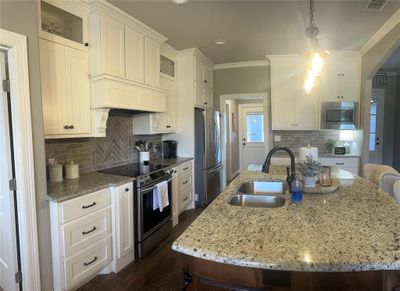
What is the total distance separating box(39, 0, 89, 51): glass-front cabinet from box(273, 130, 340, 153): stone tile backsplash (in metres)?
3.58

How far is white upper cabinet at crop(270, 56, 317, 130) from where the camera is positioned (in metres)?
4.39

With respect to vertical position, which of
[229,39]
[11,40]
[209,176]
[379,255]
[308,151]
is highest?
[229,39]

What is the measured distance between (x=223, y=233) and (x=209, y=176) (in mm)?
3251

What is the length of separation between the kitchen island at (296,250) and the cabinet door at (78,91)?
168cm

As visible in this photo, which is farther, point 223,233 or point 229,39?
point 229,39

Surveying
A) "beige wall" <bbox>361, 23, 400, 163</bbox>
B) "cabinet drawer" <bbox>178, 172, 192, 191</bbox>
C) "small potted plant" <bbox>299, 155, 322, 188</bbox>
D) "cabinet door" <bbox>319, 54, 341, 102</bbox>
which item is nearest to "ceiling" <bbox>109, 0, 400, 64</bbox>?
"beige wall" <bbox>361, 23, 400, 163</bbox>

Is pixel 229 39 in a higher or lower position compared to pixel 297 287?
higher

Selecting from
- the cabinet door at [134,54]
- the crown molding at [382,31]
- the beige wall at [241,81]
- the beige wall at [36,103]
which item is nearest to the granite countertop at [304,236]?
the beige wall at [36,103]

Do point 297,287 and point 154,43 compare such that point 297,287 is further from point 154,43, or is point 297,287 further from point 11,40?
point 154,43

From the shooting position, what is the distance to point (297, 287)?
0.98 m

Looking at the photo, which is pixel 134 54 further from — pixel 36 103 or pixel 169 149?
pixel 169 149

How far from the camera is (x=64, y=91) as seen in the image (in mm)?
2258

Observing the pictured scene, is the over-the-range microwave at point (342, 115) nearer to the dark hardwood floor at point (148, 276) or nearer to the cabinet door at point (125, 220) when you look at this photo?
the dark hardwood floor at point (148, 276)

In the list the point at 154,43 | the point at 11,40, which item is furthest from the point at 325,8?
the point at 11,40
